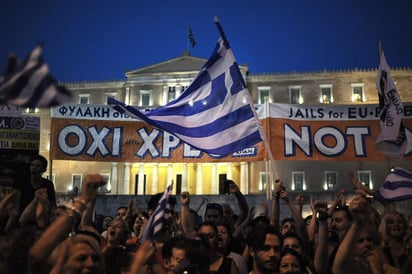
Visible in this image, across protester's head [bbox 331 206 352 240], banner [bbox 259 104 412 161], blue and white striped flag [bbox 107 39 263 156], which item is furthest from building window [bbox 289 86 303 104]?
protester's head [bbox 331 206 352 240]

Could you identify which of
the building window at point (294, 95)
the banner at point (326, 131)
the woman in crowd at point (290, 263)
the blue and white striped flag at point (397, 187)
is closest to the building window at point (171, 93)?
the building window at point (294, 95)

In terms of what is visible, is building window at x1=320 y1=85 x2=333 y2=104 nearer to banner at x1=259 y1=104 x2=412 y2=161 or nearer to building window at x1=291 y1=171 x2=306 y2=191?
building window at x1=291 y1=171 x2=306 y2=191

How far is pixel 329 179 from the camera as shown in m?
40.4

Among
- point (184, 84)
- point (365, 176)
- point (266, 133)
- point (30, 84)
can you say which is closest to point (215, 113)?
point (266, 133)

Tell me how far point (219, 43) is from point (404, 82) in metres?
42.1

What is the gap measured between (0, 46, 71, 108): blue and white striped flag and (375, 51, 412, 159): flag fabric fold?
267 inches

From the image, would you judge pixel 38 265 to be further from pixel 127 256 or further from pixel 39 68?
pixel 127 256

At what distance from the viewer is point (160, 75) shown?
47.5 metres

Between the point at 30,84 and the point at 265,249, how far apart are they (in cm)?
268

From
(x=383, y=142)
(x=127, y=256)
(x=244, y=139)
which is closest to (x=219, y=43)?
(x=244, y=139)

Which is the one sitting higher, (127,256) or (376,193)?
(376,193)

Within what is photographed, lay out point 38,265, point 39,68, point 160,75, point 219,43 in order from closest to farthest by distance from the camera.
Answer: point 39,68, point 38,265, point 219,43, point 160,75

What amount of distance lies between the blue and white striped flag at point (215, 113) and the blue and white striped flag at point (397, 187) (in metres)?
2.35

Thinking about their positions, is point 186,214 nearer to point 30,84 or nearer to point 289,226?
point 289,226
